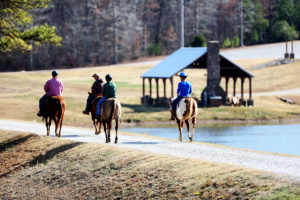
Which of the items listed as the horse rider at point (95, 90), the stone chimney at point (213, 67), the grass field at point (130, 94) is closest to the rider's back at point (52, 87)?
the horse rider at point (95, 90)

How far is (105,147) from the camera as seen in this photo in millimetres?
22281

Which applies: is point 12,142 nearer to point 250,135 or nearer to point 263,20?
point 250,135

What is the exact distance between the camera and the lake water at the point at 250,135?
109 feet

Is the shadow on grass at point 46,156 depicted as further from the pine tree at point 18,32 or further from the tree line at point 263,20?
the tree line at point 263,20

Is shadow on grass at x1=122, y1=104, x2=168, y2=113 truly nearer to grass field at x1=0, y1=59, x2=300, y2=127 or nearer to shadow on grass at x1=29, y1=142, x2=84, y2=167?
grass field at x1=0, y1=59, x2=300, y2=127

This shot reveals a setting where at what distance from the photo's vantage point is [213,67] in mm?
53906

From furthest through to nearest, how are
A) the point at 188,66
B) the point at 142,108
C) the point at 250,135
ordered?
the point at 188,66 → the point at 142,108 → the point at 250,135

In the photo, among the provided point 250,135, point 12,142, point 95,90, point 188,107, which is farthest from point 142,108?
point 188,107

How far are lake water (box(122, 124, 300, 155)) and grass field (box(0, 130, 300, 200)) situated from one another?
10.5 metres

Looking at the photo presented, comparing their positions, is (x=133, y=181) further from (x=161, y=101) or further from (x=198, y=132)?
(x=161, y=101)

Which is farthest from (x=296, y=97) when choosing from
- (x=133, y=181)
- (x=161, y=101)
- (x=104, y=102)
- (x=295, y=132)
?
(x=133, y=181)

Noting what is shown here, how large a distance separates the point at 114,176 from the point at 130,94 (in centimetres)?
4469

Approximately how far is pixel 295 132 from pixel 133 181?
24.6 metres

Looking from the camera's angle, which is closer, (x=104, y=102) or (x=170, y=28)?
(x=104, y=102)
